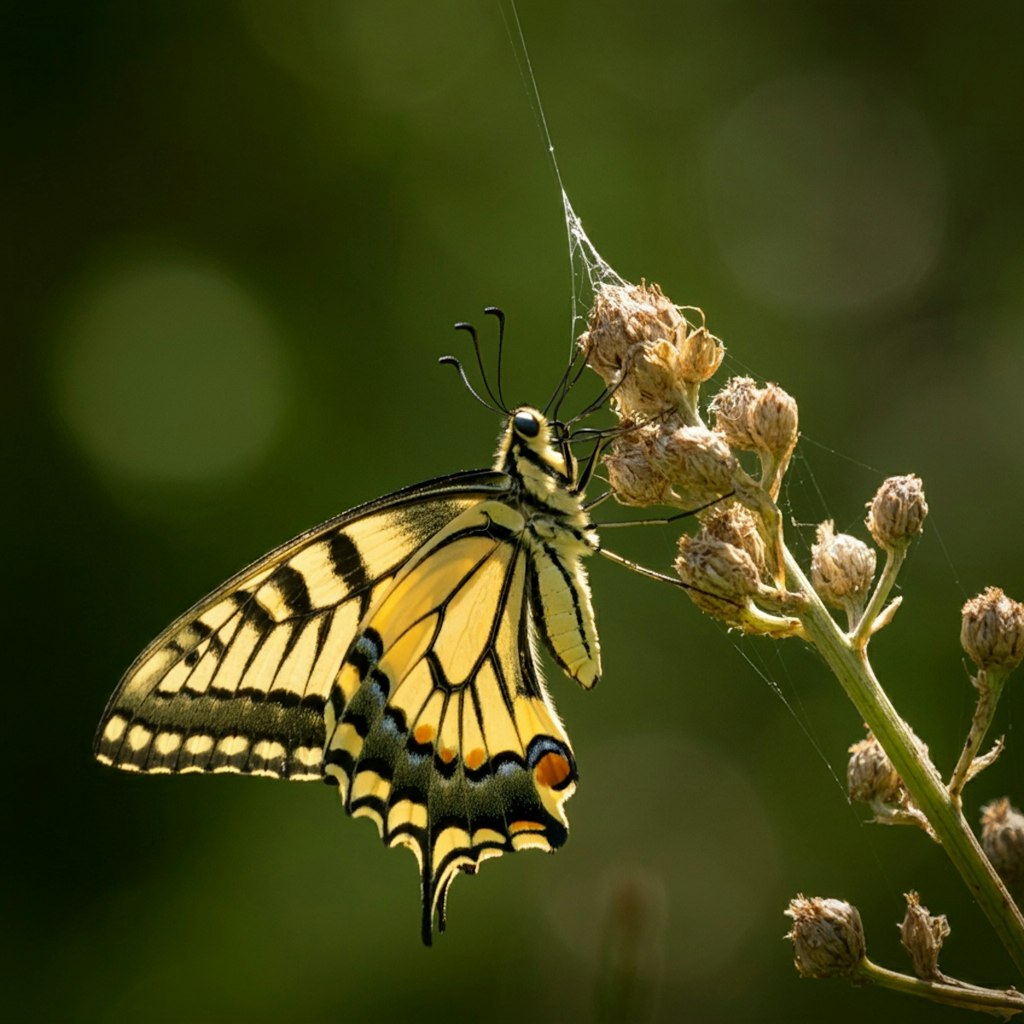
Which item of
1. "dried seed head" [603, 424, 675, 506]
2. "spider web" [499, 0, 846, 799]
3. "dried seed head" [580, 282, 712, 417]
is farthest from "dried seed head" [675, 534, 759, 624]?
"spider web" [499, 0, 846, 799]

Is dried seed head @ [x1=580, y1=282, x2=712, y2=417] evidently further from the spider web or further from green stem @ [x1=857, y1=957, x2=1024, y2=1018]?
the spider web

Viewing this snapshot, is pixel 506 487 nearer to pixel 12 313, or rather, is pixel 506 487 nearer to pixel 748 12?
pixel 12 313

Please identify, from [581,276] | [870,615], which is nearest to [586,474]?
[870,615]

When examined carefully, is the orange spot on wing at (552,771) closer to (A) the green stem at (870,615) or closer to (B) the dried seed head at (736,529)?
(B) the dried seed head at (736,529)

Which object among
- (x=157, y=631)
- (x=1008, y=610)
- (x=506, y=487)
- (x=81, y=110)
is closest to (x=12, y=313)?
(x=81, y=110)

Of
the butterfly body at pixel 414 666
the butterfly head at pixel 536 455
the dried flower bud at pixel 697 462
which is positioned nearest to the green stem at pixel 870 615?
the dried flower bud at pixel 697 462

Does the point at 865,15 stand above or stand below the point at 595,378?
above

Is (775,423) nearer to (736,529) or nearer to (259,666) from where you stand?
(736,529)
